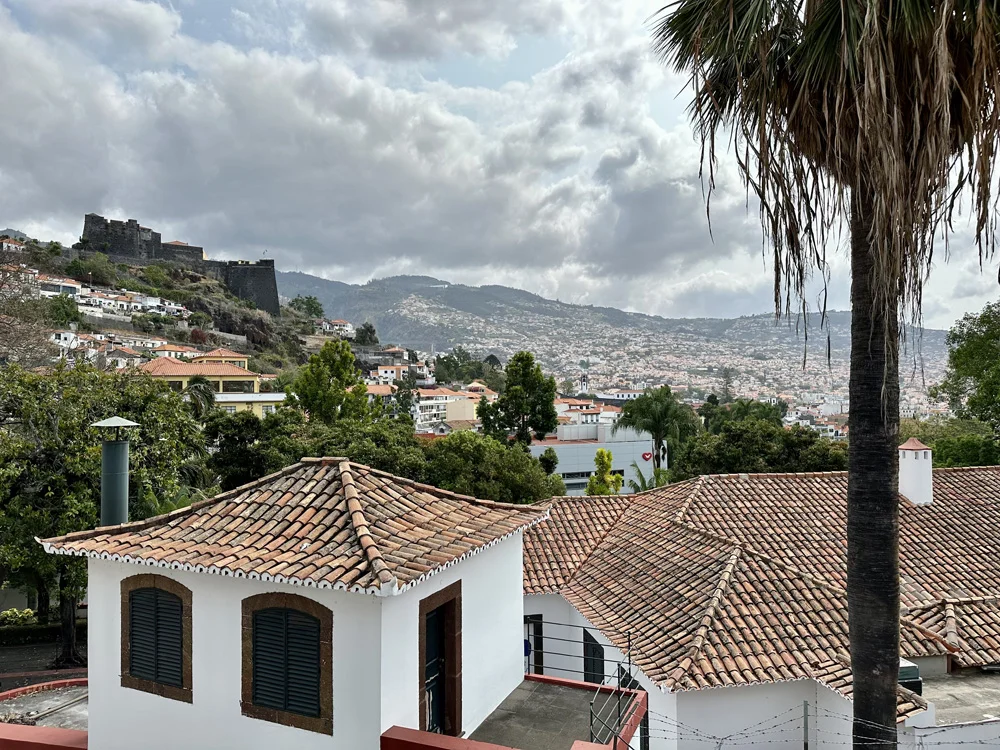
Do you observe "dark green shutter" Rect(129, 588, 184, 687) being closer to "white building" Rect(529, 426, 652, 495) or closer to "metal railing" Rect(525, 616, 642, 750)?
"metal railing" Rect(525, 616, 642, 750)

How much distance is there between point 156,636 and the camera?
7559mm

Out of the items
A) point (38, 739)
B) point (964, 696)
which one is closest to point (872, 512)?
point (964, 696)

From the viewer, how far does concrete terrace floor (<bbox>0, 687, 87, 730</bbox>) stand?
35.3ft

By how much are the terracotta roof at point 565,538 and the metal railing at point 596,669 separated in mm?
935

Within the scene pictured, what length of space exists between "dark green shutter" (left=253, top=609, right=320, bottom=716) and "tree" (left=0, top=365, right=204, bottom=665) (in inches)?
469

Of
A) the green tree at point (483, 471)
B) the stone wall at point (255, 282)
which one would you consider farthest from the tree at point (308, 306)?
the green tree at point (483, 471)

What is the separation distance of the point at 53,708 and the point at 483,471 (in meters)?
16.1

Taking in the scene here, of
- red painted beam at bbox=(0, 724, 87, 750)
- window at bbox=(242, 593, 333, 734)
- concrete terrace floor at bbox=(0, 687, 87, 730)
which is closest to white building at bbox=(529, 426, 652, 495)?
concrete terrace floor at bbox=(0, 687, 87, 730)

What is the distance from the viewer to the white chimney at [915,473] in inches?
691

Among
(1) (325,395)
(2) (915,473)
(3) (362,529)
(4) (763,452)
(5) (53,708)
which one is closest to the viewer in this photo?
(3) (362,529)

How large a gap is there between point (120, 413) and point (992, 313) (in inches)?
1476

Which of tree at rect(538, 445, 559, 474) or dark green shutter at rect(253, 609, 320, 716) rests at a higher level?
dark green shutter at rect(253, 609, 320, 716)

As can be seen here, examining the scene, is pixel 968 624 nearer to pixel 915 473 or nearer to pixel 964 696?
pixel 964 696

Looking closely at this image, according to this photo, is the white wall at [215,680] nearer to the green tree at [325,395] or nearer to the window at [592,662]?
the window at [592,662]
